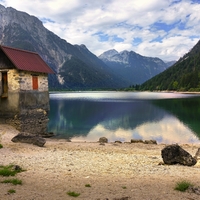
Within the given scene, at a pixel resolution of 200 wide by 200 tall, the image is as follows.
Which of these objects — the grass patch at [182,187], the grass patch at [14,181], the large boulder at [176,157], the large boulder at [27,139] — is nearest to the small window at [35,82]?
the large boulder at [27,139]

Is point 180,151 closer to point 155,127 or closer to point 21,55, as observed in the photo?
point 21,55

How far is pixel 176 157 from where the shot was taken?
1623cm

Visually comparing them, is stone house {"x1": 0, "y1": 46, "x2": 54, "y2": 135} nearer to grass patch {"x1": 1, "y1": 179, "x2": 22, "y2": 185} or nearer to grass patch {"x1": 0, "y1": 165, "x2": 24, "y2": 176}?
grass patch {"x1": 0, "y1": 165, "x2": 24, "y2": 176}

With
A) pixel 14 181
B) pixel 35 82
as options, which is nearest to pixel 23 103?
pixel 35 82

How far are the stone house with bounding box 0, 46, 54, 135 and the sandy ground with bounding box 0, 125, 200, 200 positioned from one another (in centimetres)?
1264

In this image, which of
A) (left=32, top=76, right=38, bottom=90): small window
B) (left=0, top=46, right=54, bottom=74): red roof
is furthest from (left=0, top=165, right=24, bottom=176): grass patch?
(left=32, top=76, right=38, bottom=90): small window

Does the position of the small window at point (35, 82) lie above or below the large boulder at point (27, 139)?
above

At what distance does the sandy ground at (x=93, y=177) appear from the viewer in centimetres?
989

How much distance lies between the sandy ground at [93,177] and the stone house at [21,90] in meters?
12.6

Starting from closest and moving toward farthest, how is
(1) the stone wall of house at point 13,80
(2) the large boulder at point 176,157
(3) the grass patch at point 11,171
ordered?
(3) the grass patch at point 11,171
(2) the large boulder at point 176,157
(1) the stone wall of house at point 13,80

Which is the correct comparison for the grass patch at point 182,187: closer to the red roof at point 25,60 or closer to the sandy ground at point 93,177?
the sandy ground at point 93,177

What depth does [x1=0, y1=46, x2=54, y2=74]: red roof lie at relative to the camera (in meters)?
30.4

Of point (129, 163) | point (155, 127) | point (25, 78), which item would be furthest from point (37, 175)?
point (155, 127)

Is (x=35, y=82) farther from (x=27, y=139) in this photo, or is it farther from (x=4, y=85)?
(x=27, y=139)
